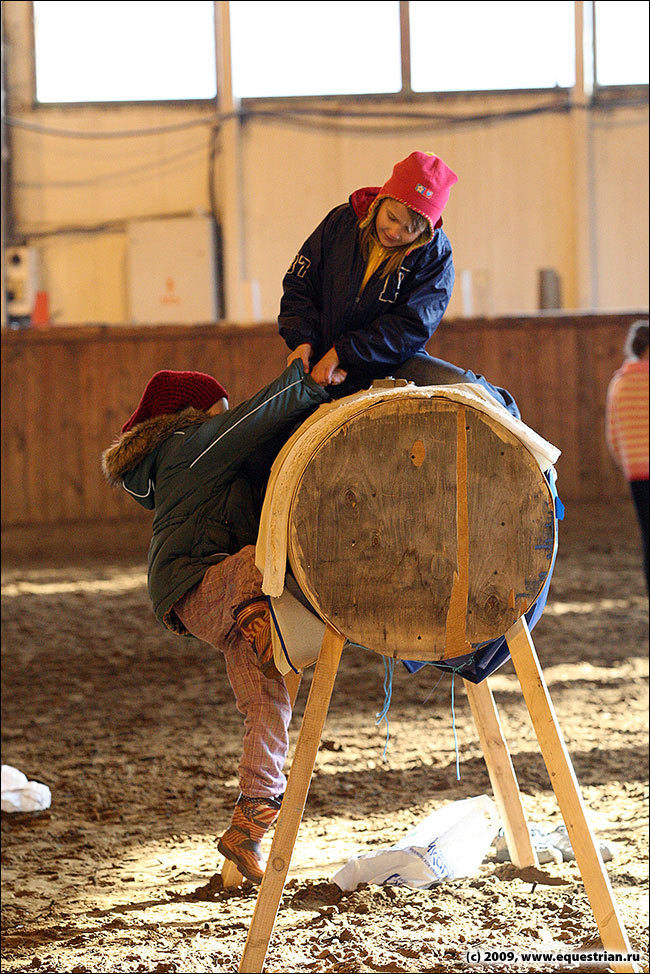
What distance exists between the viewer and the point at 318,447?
1577 millimetres

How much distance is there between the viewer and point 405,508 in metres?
1.57

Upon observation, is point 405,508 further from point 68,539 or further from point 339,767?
point 68,539

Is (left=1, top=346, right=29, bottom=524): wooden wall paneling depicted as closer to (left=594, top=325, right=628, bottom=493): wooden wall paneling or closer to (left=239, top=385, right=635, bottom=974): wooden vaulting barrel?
(left=594, top=325, right=628, bottom=493): wooden wall paneling

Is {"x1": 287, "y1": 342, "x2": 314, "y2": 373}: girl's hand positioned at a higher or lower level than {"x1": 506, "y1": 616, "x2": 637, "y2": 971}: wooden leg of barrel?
higher

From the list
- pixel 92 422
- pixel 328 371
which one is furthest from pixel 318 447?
pixel 92 422

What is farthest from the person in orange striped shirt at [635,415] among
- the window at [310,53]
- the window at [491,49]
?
the window at [491,49]

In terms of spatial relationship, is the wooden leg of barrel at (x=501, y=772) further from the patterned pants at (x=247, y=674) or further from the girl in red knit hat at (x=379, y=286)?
the girl in red knit hat at (x=379, y=286)

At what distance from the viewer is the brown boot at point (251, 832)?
188 centimetres

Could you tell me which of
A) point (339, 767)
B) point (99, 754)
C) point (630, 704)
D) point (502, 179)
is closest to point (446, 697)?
point (630, 704)

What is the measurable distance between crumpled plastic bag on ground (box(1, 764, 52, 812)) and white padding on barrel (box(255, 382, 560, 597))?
1817 mm

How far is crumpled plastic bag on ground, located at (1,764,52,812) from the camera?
10.2 ft

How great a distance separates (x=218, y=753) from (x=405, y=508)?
224cm

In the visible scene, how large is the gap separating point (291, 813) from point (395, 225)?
95cm

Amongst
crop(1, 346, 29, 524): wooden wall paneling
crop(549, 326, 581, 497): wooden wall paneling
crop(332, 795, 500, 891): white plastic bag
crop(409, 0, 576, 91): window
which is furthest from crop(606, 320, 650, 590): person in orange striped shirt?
crop(409, 0, 576, 91): window
